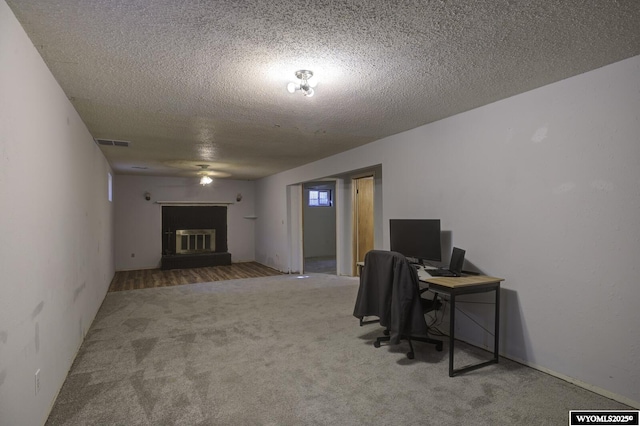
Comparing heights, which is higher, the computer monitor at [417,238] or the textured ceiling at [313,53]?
the textured ceiling at [313,53]

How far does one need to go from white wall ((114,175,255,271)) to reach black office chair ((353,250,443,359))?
6645 millimetres

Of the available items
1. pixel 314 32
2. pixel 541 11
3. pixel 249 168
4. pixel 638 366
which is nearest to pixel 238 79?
pixel 314 32

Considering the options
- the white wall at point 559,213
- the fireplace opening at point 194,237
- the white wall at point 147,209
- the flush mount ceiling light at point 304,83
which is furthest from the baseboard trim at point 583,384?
the white wall at point 147,209

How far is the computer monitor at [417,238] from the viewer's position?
343cm

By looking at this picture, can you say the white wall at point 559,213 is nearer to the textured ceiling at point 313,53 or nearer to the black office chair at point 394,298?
the textured ceiling at point 313,53

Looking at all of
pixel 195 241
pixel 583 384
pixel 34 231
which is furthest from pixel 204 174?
pixel 583 384

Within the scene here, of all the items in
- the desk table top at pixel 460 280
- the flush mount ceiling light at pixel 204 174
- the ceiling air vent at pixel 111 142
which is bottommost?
the desk table top at pixel 460 280

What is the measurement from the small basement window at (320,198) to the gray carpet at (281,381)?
603 centimetres

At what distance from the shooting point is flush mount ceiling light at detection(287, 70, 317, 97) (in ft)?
7.96

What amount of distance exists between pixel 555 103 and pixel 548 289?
147 cm

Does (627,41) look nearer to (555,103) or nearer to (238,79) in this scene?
(555,103)

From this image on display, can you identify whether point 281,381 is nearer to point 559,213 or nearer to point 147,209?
point 559,213

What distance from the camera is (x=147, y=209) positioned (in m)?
8.24

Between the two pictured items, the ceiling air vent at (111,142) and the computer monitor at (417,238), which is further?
the ceiling air vent at (111,142)
